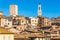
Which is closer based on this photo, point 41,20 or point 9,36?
point 9,36

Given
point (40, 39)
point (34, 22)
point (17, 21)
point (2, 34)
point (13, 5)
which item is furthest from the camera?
point (13, 5)

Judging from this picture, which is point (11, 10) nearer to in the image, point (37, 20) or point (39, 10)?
point (39, 10)

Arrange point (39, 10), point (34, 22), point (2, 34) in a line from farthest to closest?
point (39, 10)
point (34, 22)
point (2, 34)

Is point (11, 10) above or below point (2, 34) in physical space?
above

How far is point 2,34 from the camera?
10727 millimetres

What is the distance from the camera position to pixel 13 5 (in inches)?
4592

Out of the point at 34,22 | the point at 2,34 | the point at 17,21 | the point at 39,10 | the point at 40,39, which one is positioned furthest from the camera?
the point at 39,10

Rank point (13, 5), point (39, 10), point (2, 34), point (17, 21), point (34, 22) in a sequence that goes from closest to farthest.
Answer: point (2, 34)
point (17, 21)
point (34, 22)
point (39, 10)
point (13, 5)

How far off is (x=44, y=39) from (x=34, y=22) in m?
78.0

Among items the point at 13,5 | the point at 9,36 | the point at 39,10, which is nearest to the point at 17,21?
the point at 39,10

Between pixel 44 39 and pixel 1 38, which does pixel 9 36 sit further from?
pixel 44 39

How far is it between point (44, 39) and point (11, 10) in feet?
332

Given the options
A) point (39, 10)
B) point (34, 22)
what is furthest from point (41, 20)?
point (39, 10)

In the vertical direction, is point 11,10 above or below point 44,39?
above
